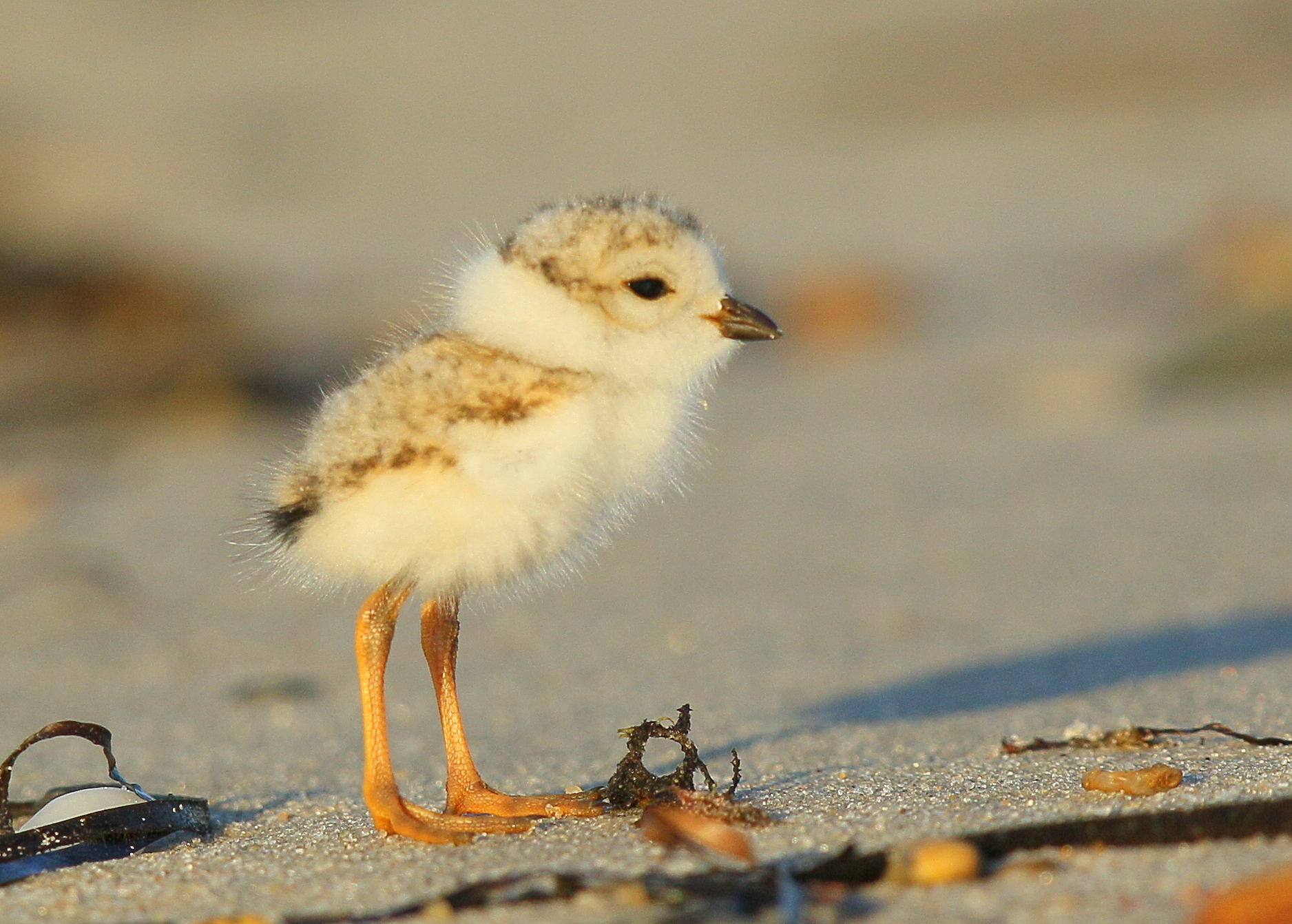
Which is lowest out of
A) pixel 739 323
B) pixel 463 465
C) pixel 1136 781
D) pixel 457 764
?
pixel 1136 781

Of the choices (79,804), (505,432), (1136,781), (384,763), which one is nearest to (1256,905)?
(1136,781)

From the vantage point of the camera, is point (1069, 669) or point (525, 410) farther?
point (1069, 669)

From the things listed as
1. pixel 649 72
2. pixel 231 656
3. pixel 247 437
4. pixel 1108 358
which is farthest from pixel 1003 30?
pixel 231 656

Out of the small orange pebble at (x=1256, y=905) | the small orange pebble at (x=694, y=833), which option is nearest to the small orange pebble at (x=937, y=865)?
the small orange pebble at (x=694, y=833)

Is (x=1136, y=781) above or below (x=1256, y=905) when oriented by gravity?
above

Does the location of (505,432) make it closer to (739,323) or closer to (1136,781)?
(739,323)

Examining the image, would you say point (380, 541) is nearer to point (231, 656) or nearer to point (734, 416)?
point (231, 656)

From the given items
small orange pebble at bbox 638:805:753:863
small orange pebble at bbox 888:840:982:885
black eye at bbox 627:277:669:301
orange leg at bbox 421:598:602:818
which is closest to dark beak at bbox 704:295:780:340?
black eye at bbox 627:277:669:301

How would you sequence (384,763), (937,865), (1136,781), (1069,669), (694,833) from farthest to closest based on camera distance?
(1069,669)
(384,763)
(1136,781)
(694,833)
(937,865)
